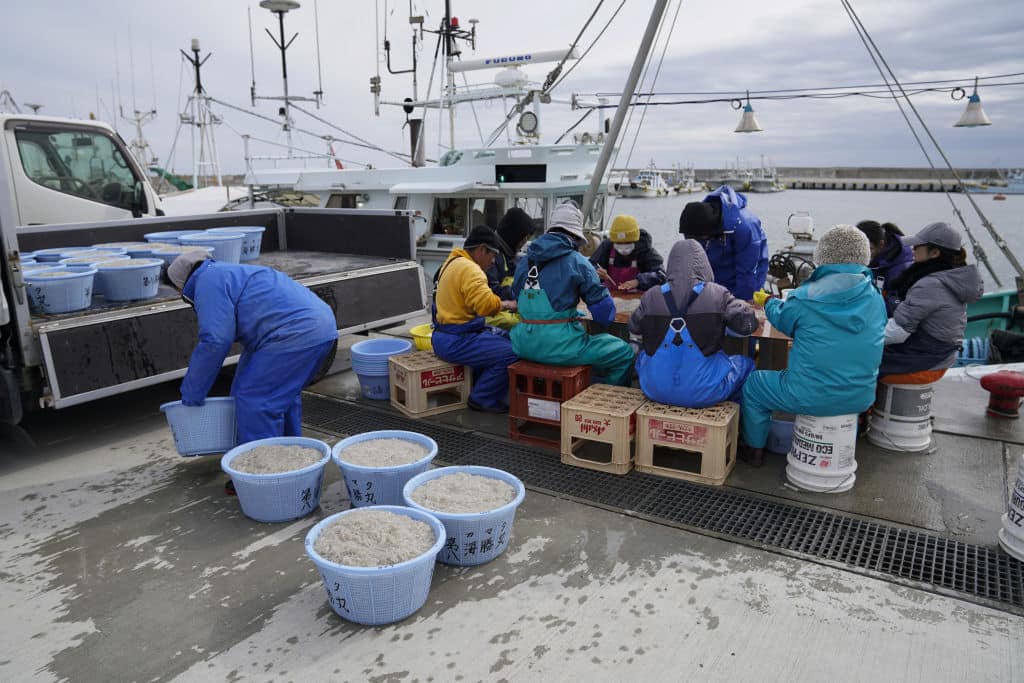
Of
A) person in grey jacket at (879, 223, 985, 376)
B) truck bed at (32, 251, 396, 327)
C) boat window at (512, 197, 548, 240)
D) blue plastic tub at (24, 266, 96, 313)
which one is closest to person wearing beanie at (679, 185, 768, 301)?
person in grey jacket at (879, 223, 985, 376)

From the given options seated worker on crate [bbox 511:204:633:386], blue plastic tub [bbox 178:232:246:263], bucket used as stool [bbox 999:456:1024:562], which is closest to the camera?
bucket used as stool [bbox 999:456:1024:562]

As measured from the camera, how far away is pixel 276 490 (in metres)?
3.36

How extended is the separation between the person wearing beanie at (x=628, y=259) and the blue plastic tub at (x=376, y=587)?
3718 millimetres

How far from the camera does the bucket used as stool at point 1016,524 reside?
304 centimetres

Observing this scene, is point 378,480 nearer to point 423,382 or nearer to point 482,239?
point 423,382

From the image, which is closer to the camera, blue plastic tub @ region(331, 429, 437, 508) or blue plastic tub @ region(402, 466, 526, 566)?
blue plastic tub @ region(402, 466, 526, 566)

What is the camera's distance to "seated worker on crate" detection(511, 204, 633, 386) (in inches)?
173

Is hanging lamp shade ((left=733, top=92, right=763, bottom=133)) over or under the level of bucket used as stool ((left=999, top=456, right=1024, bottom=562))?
over

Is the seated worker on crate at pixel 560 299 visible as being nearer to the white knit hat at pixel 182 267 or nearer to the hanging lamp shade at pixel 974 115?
the white knit hat at pixel 182 267

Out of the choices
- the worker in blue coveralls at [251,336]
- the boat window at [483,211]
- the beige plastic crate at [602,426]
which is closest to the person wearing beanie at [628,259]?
the beige plastic crate at [602,426]

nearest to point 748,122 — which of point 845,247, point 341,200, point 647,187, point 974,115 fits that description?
point 974,115

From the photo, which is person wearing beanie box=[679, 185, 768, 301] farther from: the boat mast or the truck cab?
the truck cab

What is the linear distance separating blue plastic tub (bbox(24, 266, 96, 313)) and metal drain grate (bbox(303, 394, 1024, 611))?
8.05ft

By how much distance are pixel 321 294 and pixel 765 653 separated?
435cm
